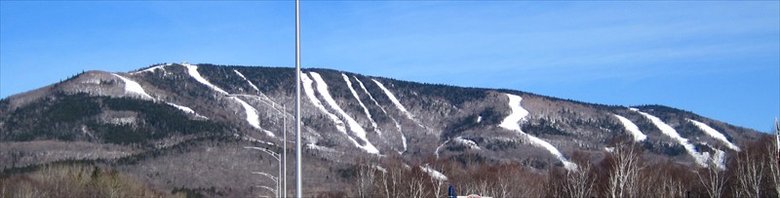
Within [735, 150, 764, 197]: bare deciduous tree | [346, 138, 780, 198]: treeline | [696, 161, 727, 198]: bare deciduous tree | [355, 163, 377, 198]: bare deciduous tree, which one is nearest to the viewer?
[735, 150, 764, 197]: bare deciduous tree

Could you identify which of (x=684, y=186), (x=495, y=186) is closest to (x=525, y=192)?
(x=495, y=186)

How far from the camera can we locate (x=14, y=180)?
554ft

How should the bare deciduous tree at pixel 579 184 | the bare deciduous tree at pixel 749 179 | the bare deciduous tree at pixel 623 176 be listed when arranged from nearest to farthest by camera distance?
the bare deciduous tree at pixel 749 179, the bare deciduous tree at pixel 623 176, the bare deciduous tree at pixel 579 184

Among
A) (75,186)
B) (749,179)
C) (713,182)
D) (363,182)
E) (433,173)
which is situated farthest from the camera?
(433,173)

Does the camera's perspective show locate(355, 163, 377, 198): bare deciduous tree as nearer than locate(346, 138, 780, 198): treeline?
Yes

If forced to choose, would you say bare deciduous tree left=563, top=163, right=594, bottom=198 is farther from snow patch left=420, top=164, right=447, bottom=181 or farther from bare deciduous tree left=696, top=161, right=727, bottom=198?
snow patch left=420, top=164, right=447, bottom=181

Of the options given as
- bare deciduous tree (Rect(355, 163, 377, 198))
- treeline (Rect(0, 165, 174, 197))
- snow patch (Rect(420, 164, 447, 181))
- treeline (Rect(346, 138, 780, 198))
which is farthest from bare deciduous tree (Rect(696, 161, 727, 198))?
treeline (Rect(0, 165, 174, 197))

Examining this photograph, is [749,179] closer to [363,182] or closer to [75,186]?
[363,182]

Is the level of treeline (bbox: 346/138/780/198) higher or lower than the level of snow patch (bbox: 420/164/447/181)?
lower

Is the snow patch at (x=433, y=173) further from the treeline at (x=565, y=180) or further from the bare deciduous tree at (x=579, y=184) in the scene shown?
the bare deciduous tree at (x=579, y=184)

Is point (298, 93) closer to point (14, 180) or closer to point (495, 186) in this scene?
point (495, 186)

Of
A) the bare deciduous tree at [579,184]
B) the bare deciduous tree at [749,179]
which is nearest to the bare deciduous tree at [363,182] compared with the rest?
the bare deciduous tree at [579,184]

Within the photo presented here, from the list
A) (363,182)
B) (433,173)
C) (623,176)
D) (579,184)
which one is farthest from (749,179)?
(433,173)

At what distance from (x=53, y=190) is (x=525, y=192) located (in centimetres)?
5545
